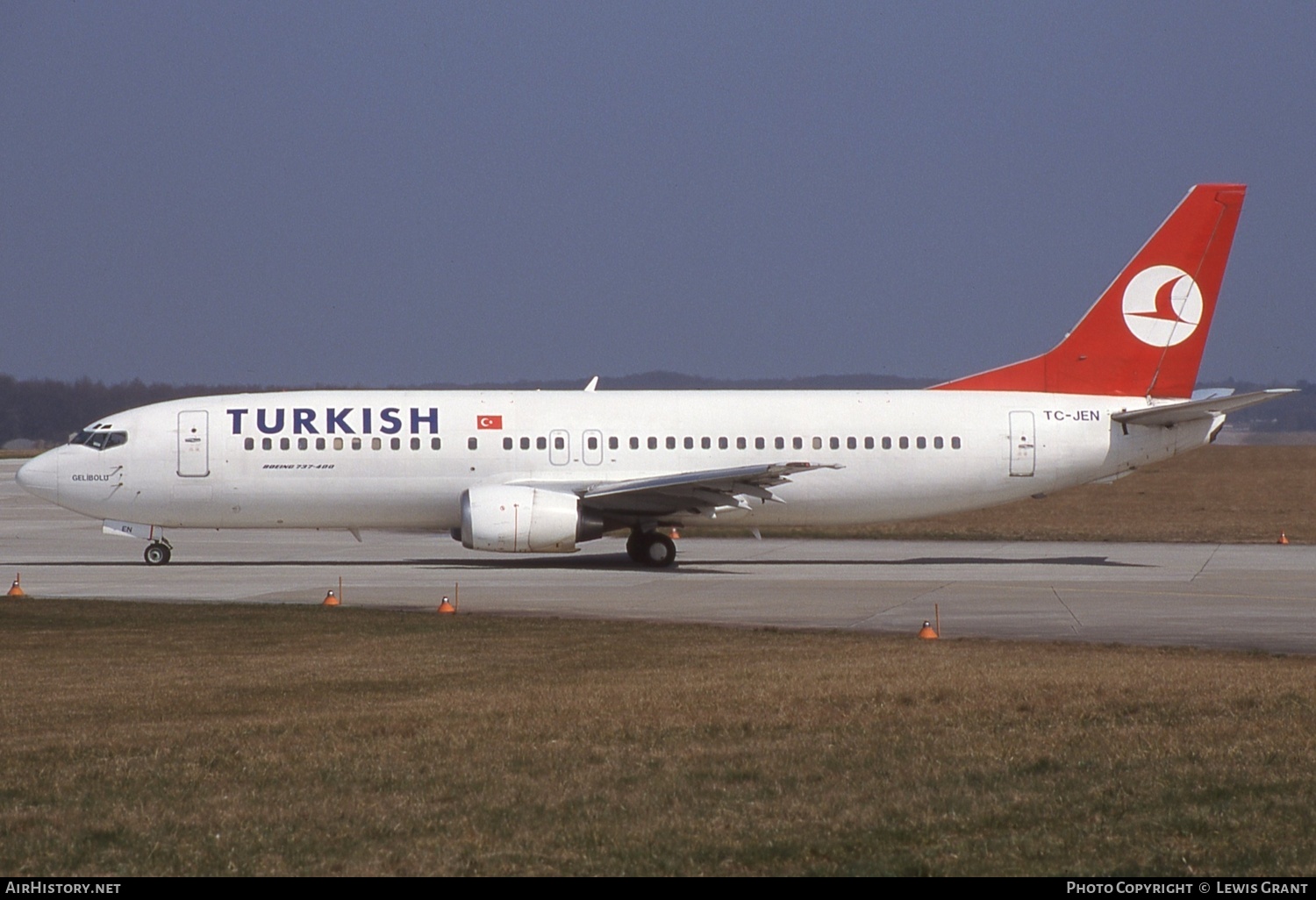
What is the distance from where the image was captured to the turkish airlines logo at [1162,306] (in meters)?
31.3

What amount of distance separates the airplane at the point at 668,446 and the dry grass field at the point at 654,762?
45.7 feet

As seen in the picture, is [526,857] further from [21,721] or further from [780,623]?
[780,623]

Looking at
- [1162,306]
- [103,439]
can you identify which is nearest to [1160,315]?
[1162,306]

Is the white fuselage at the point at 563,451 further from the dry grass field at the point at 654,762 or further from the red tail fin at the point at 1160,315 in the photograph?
the dry grass field at the point at 654,762

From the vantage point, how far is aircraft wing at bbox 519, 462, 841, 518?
92.3ft

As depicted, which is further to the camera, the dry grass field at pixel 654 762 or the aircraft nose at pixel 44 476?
the aircraft nose at pixel 44 476

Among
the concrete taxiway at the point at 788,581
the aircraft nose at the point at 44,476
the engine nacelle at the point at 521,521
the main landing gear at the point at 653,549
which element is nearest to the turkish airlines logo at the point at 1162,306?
the concrete taxiway at the point at 788,581

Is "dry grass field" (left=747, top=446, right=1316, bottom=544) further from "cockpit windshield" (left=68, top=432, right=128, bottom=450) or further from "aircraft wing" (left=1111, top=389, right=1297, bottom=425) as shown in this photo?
"cockpit windshield" (left=68, top=432, right=128, bottom=450)

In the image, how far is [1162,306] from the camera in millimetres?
31344

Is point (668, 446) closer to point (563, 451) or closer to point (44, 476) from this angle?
point (563, 451)

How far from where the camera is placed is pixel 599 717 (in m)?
11.2
